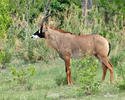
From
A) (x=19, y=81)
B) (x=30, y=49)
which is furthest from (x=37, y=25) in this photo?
(x=19, y=81)

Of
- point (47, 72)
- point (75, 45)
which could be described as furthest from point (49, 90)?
point (47, 72)

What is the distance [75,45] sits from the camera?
11.1 meters

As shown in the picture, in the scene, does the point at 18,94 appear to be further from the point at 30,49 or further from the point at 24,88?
the point at 30,49

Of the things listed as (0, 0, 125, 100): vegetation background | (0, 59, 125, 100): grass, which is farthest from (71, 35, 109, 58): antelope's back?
(0, 59, 125, 100): grass

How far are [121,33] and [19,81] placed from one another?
7.87m

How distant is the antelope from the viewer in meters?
10.7

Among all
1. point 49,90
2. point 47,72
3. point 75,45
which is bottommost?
point 47,72

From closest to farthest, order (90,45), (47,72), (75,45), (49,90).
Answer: (49,90)
(90,45)
(75,45)
(47,72)

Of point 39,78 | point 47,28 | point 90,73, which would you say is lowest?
point 39,78

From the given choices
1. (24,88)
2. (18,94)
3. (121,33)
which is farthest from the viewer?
(121,33)

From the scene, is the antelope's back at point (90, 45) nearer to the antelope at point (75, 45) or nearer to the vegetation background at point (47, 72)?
the antelope at point (75, 45)

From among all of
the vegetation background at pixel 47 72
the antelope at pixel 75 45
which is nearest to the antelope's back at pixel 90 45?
the antelope at pixel 75 45

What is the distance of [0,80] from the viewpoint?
38.0 feet

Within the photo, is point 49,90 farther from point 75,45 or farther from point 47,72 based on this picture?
point 47,72
